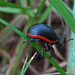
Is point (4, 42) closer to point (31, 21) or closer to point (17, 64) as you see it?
point (17, 64)

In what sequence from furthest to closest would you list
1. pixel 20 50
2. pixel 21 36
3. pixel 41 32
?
pixel 20 50, pixel 21 36, pixel 41 32

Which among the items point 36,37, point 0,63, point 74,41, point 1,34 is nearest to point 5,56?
point 0,63

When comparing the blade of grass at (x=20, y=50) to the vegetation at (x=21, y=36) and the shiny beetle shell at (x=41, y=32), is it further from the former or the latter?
the shiny beetle shell at (x=41, y=32)

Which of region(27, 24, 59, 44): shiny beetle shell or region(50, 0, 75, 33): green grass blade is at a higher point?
region(50, 0, 75, 33): green grass blade

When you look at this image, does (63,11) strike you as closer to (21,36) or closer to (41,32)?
(41,32)

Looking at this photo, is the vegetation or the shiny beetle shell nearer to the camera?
the shiny beetle shell

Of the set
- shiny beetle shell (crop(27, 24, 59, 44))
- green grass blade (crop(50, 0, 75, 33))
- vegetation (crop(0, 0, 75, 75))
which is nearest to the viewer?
green grass blade (crop(50, 0, 75, 33))

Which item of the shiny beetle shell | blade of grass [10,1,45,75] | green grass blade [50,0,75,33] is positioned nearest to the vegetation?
blade of grass [10,1,45,75]

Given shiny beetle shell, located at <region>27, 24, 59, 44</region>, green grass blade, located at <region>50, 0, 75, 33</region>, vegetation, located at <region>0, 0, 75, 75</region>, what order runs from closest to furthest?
green grass blade, located at <region>50, 0, 75, 33</region> < shiny beetle shell, located at <region>27, 24, 59, 44</region> < vegetation, located at <region>0, 0, 75, 75</region>

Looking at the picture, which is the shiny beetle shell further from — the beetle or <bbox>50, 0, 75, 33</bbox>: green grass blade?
<bbox>50, 0, 75, 33</bbox>: green grass blade

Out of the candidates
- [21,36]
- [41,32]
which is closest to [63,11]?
[41,32]

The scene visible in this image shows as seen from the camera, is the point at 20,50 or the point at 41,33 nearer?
the point at 41,33

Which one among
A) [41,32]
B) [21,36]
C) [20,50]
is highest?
[41,32]
